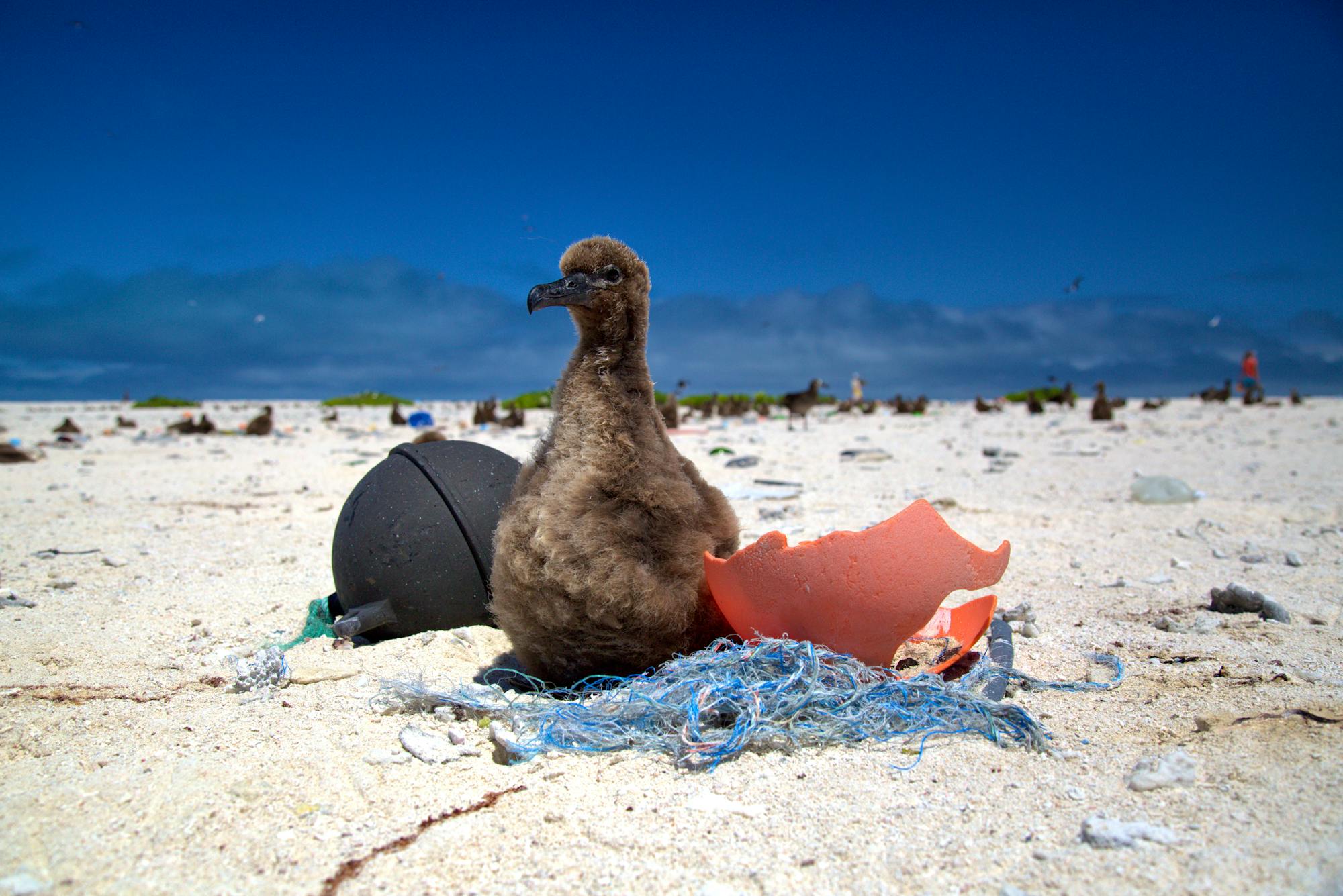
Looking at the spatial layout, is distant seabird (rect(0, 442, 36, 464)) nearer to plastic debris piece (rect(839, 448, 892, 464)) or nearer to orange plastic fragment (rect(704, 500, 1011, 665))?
plastic debris piece (rect(839, 448, 892, 464))

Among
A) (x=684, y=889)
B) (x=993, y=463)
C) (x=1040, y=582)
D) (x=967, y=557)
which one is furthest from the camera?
(x=993, y=463)

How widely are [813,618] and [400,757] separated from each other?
169 cm

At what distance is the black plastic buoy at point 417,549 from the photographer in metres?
4.21

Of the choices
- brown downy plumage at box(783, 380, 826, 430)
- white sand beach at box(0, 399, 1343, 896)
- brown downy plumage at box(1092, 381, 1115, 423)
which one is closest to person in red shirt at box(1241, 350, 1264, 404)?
brown downy plumage at box(1092, 381, 1115, 423)

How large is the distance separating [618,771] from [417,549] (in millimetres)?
1950

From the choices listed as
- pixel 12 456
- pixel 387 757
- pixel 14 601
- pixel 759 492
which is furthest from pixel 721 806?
pixel 12 456

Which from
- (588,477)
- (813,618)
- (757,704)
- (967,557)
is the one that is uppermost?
(588,477)

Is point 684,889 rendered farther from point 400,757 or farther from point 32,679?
point 32,679

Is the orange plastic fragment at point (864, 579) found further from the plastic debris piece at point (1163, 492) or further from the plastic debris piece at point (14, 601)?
the plastic debris piece at point (1163, 492)

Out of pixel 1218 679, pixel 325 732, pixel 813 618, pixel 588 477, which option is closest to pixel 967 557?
pixel 813 618

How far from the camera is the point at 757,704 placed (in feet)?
9.50

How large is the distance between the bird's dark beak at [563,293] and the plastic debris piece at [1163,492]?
25.2 ft

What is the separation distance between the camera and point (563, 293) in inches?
132

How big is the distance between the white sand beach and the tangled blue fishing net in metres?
0.08
